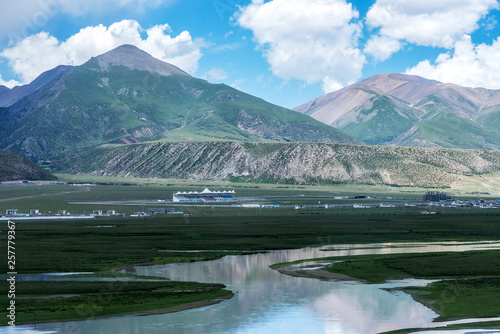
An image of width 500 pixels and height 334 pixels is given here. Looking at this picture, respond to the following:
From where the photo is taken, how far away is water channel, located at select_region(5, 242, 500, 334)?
46625mm

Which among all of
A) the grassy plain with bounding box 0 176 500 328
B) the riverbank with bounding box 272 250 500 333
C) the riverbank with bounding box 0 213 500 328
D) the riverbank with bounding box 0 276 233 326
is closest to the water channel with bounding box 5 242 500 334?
the riverbank with bounding box 0 276 233 326

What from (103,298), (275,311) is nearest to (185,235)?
(103,298)

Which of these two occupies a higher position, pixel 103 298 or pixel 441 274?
pixel 103 298

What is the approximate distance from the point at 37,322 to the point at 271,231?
78.1m

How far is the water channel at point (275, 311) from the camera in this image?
1836 inches

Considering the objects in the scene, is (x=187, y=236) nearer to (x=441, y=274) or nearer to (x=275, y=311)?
(x=441, y=274)

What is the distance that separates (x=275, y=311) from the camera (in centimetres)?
5234

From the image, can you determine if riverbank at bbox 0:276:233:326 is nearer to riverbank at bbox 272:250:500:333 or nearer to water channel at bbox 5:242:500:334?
water channel at bbox 5:242:500:334

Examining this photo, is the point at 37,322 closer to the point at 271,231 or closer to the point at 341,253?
the point at 341,253

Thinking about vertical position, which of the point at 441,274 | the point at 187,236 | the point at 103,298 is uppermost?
the point at 187,236

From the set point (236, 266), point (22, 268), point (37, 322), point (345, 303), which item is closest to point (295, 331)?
point (345, 303)

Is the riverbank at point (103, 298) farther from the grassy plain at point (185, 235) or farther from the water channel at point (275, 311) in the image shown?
the water channel at point (275, 311)

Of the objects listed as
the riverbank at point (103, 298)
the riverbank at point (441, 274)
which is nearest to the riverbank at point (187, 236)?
the riverbank at point (103, 298)

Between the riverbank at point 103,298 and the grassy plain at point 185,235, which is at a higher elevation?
the grassy plain at point 185,235
